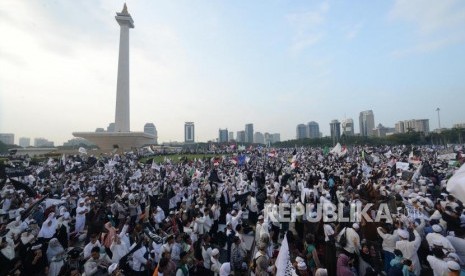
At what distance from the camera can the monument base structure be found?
55562mm

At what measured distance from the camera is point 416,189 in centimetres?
1105

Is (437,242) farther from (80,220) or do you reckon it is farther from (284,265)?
(80,220)

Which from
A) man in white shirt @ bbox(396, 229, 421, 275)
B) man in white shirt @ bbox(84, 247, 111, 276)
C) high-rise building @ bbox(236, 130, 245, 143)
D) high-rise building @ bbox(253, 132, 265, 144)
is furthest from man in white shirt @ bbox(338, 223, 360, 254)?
high-rise building @ bbox(253, 132, 265, 144)

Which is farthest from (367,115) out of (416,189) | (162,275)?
(162,275)

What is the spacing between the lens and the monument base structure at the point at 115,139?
5556 centimetres

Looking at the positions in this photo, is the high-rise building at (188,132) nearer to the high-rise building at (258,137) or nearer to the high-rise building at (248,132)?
the high-rise building at (248,132)

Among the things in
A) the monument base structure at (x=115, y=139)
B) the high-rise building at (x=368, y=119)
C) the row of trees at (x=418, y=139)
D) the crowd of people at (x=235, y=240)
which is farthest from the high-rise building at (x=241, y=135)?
the crowd of people at (x=235, y=240)

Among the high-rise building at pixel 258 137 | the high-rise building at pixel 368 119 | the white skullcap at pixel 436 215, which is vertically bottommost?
the white skullcap at pixel 436 215

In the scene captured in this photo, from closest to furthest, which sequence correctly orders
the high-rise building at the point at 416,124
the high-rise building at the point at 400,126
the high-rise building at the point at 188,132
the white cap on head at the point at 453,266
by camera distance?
1. the white cap on head at the point at 453,266
2. the high-rise building at the point at 416,124
3. the high-rise building at the point at 400,126
4. the high-rise building at the point at 188,132

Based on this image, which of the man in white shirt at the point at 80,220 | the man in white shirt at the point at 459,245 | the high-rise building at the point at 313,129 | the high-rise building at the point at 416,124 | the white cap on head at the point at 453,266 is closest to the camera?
the white cap on head at the point at 453,266

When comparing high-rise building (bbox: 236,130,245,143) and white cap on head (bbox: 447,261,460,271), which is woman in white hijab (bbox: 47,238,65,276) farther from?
high-rise building (bbox: 236,130,245,143)

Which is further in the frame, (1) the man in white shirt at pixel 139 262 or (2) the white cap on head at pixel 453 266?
(1) the man in white shirt at pixel 139 262

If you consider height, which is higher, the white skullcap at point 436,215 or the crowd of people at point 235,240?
the white skullcap at point 436,215

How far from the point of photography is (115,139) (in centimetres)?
5606
